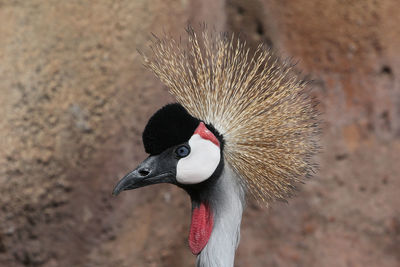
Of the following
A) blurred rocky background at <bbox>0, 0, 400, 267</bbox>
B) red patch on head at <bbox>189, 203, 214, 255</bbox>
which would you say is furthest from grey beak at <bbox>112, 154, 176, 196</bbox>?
blurred rocky background at <bbox>0, 0, 400, 267</bbox>

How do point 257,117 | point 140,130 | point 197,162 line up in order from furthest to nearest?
point 140,130, point 257,117, point 197,162

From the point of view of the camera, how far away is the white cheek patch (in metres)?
1.37

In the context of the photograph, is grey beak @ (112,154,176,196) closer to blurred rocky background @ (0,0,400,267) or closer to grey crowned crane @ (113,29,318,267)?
grey crowned crane @ (113,29,318,267)

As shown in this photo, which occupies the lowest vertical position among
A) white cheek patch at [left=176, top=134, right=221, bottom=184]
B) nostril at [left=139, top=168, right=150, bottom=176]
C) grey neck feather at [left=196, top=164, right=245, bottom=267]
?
grey neck feather at [left=196, top=164, right=245, bottom=267]

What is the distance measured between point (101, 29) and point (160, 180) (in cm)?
114

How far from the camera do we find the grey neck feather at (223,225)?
1390 millimetres

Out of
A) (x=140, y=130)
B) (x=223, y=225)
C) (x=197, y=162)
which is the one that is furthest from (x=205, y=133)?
(x=140, y=130)

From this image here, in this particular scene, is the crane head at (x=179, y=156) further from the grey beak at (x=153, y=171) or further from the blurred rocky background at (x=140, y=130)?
the blurred rocky background at (x=140, y=130)

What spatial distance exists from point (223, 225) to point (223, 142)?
0.19 meters

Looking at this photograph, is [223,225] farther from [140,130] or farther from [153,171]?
[140,130]

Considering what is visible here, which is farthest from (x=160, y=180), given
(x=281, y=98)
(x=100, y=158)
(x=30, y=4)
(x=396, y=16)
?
(x=396, y=16)

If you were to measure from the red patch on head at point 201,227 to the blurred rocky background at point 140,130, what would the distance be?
1.02m

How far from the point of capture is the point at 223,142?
56.7 inches

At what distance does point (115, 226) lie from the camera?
2.42m
